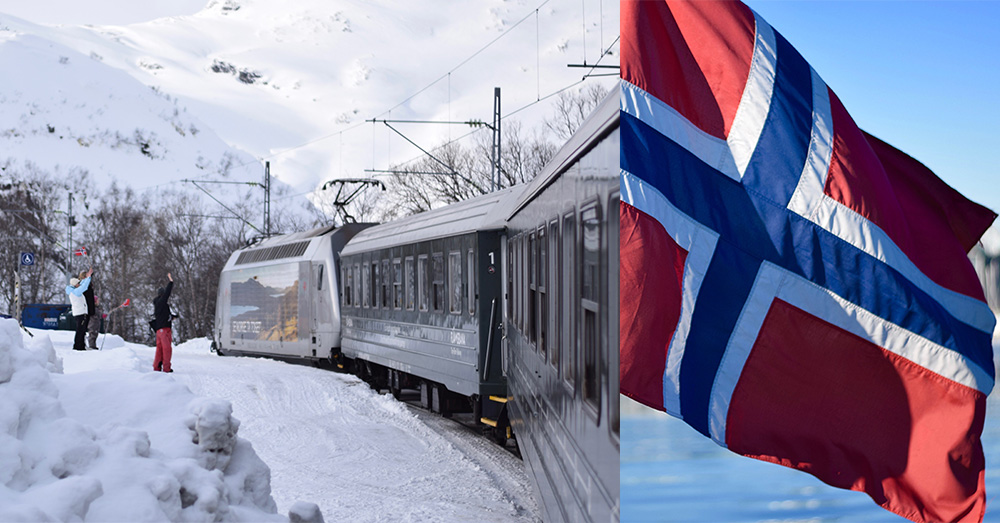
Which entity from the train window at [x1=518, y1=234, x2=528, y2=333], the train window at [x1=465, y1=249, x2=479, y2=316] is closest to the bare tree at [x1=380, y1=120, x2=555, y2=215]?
the train window at [x1=465, y1=249, x2=479, y2=316]

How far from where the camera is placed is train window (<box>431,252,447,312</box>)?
1297cm

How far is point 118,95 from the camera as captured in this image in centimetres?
14012

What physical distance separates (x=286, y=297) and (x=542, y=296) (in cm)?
1721

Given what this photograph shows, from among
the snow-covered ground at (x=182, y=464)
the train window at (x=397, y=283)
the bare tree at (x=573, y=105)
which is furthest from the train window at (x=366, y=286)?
the bare tree at (x=573, y=105)

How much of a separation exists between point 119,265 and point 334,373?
4892 centimetres

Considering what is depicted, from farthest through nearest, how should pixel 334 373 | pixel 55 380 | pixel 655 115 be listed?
pixel 334 373
pixel 55 380
pixel 655 115

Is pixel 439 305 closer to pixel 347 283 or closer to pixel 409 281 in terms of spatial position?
pixel 409 281

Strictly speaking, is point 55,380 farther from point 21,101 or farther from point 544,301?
point 21,101

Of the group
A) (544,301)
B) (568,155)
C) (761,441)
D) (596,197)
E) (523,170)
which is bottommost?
(761,441)

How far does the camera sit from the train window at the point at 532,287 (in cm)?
695

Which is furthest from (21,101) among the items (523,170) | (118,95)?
(523,170)

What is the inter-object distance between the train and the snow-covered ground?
2.86ft

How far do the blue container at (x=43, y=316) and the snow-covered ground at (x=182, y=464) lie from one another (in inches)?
1007

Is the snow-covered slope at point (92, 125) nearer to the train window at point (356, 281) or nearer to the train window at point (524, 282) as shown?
the train window at point (356, 281)
